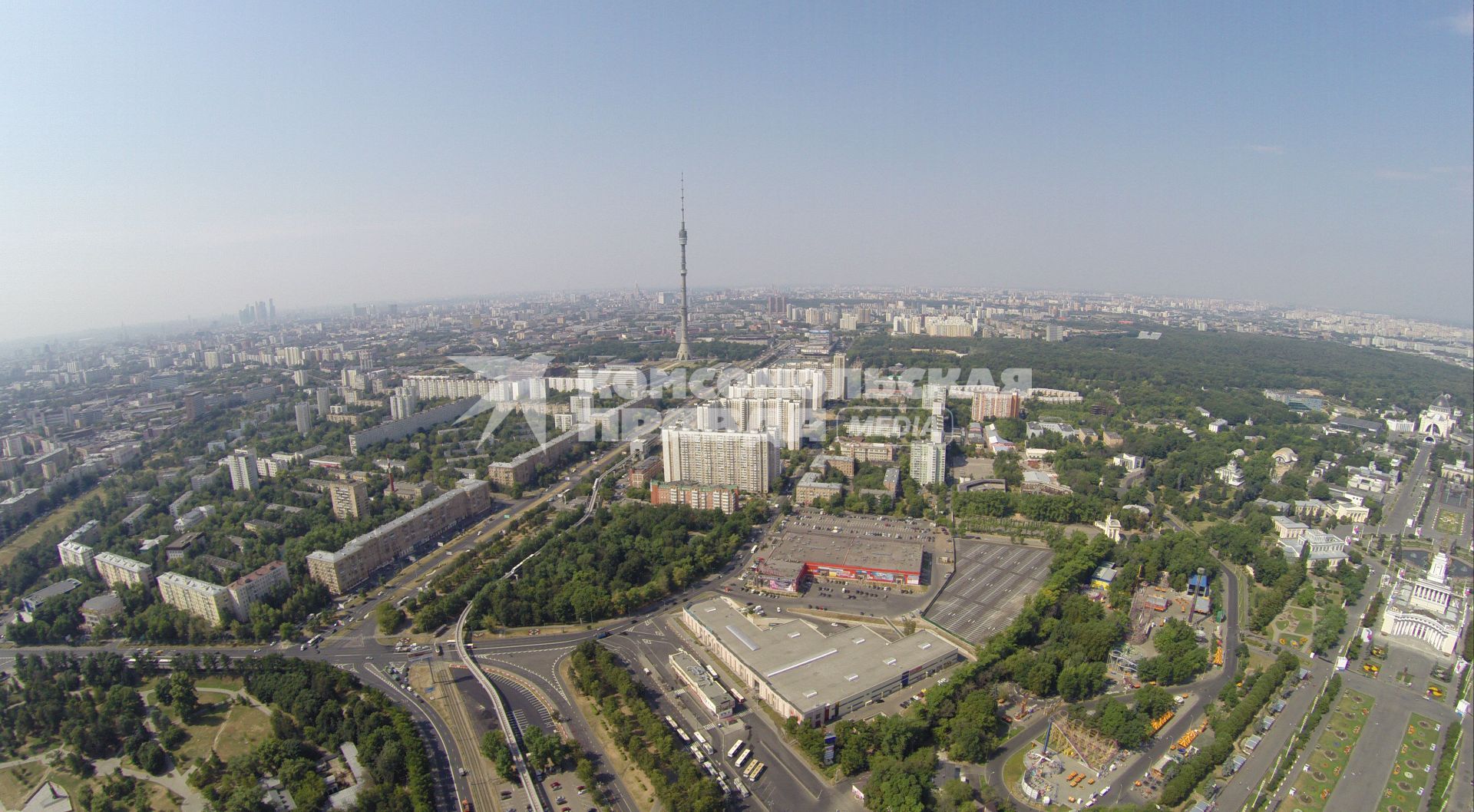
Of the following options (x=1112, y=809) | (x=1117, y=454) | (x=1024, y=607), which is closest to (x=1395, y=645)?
(x=1024, y=607)

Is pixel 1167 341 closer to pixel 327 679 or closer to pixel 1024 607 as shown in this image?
pixel 1024 607

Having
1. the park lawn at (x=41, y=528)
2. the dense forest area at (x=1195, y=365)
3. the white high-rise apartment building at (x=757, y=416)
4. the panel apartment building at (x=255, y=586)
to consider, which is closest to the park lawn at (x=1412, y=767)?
the white high-rise apartment building at (x=757, y=416)

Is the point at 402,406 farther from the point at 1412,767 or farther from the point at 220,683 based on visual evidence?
the point at 1412,767

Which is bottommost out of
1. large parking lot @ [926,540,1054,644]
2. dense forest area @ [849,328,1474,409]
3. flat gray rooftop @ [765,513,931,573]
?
large parking lot @ [926,540,1054,644]

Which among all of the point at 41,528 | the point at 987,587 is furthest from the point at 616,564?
the point at 41,528

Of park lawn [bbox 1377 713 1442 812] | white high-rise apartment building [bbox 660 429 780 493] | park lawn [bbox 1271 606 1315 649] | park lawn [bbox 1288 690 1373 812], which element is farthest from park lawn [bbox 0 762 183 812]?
park lawn [bbox 1271 606 1315 649]

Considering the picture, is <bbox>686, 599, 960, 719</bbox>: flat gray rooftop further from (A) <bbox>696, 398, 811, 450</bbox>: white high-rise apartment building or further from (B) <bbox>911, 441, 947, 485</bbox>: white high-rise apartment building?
(A) <bbox>696, 398, 811, 450</bbox>: white high-rise apartment building
